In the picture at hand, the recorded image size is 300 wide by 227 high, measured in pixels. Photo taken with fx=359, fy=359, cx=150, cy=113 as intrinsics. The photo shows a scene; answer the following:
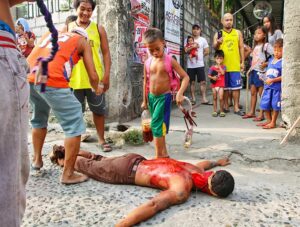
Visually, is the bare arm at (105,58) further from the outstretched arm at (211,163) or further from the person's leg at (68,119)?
the outstretched arm at (211,163)

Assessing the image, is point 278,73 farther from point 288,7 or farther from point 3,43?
point 3,43

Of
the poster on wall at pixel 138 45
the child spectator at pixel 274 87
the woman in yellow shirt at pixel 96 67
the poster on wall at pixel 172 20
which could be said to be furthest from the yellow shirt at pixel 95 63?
the poster on wall at pixel 172 20

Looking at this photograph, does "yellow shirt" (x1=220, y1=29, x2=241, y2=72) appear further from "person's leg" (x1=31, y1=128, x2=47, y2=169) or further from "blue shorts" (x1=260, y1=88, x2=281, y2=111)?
"person's leg" (x1=31, y1=128, x2=47, y2=169)

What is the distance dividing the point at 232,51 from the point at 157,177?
4.51 m

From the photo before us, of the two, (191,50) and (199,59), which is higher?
(191,50)

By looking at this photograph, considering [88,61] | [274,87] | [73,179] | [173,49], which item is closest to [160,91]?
[88,61]

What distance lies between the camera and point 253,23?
66.0 ft

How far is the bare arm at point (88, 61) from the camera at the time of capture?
10.0 ft

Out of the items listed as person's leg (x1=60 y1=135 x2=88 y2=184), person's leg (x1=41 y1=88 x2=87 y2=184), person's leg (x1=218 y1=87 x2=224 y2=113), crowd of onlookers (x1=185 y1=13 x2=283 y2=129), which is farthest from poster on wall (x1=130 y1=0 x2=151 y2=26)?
person's leg (x1=60 y1=135 x2=88 y2=184)

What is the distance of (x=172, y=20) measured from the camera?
25.2 feet

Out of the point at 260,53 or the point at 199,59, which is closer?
the point at 260,53

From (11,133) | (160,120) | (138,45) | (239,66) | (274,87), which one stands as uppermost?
(138,45)

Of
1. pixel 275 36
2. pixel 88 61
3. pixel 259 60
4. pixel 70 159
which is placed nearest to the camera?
pixel 88 61

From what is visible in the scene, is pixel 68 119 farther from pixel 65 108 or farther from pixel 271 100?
pixel 271 100
